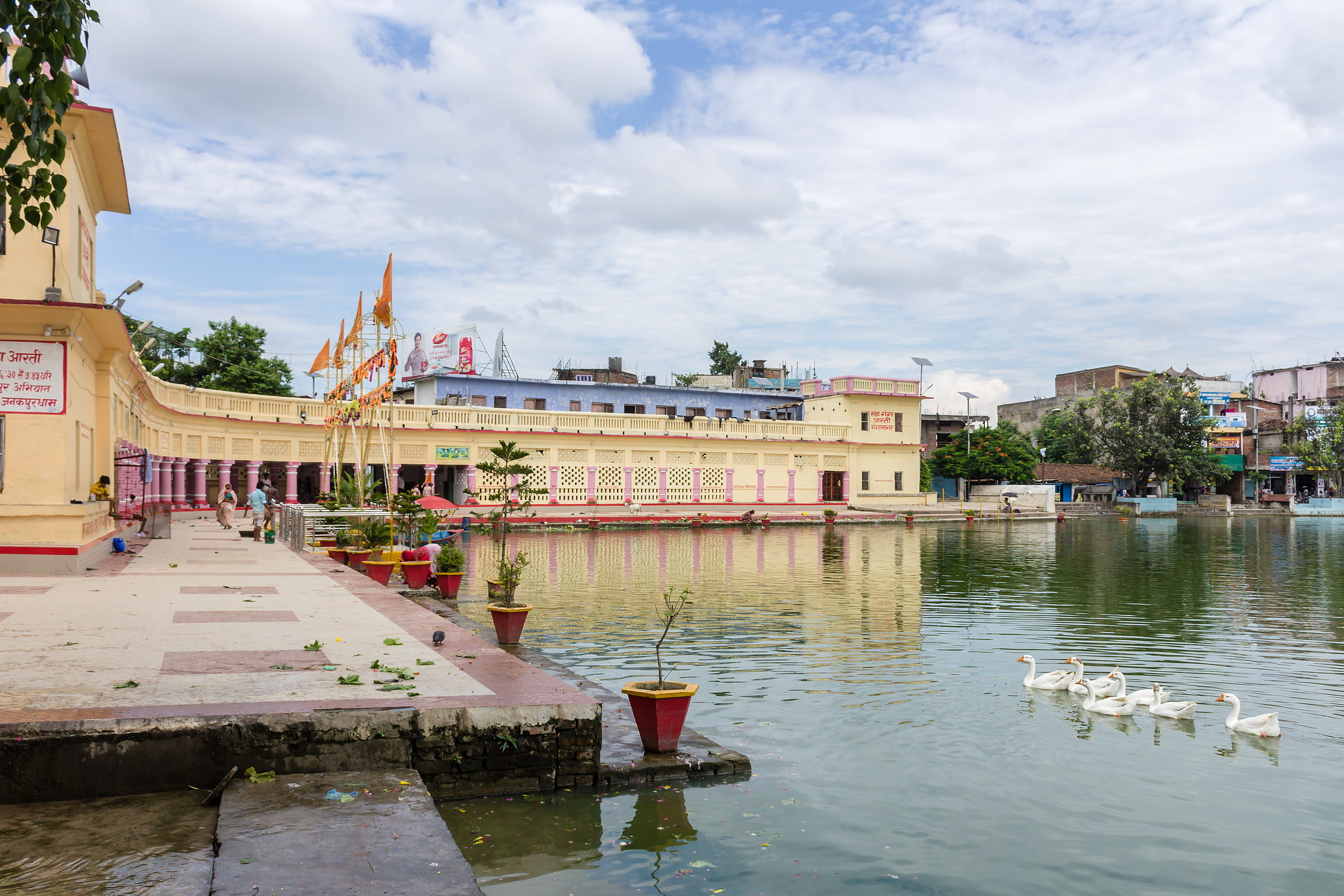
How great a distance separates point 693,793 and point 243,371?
4212cm

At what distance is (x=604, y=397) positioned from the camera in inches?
1984

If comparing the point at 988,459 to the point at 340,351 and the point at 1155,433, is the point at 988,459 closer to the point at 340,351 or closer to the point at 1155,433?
the point at 1155,433

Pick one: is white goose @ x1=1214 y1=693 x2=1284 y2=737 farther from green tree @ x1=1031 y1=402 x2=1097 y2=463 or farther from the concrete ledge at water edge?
green tree @ x1=1031 y1=402 x2=1097 y2=463

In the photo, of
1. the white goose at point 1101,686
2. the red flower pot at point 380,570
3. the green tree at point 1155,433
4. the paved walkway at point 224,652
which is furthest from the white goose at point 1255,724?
the green tree at point 1155,433

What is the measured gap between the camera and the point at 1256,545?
3356 centimetres

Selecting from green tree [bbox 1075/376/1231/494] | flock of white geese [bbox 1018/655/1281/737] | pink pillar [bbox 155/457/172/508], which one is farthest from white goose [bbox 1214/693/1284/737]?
green tree [bbox 1075/376/1231/494]

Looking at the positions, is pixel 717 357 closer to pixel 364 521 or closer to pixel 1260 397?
pixel 1260 397

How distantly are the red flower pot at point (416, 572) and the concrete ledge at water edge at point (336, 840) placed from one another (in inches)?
404

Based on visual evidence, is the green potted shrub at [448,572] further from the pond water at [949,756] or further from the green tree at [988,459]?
the green tree at [988,459]

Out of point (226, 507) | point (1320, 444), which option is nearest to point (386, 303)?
point (226, 507)

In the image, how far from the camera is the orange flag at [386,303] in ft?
64.9

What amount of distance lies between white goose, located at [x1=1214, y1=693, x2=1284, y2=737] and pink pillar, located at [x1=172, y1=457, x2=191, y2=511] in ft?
109

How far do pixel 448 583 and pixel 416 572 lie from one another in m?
0.64

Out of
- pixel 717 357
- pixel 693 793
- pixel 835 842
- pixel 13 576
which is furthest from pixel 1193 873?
pixel 717 357
